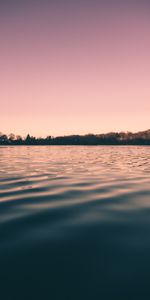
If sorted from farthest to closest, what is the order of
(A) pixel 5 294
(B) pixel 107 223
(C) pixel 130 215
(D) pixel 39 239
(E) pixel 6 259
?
(C) pixel 130 215 < (B) pixel 107 223 < (D) pixel 39 239 < (E) pixel 6 259 < (A) pixel 5 294

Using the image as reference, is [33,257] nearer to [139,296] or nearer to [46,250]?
[46,250]

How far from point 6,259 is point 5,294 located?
3.40ft

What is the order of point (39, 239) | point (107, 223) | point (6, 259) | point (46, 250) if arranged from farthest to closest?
point (107, 223)
point (39, 239)
point (46, 250)
point (6, 259)

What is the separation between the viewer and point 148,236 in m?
5.22

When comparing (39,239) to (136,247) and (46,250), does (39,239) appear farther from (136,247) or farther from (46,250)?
(136,247)

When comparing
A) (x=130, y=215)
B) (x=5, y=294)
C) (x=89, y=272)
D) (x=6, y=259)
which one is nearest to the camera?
(x=5, y=294)

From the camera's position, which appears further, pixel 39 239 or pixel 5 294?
pixel 39 239

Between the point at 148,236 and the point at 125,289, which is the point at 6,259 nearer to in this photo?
the point at 125,289

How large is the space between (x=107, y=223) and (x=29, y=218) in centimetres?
230

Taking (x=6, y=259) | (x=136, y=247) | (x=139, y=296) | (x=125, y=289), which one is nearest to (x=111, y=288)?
(x=125, y=289)

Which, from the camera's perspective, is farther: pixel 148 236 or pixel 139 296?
pixel 148 236

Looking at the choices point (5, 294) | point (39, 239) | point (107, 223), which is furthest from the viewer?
point (107, 223)

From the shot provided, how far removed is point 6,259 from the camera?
4.17 m

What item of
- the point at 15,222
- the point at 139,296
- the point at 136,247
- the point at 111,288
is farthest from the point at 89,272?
the point at 15,222
